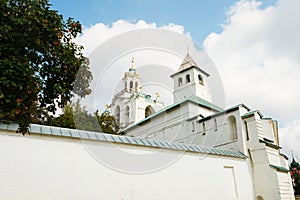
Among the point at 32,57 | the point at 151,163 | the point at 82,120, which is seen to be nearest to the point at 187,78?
the point at 82,120

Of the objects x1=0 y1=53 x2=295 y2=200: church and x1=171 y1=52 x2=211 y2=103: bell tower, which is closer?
x1=0 y1=53 x2=295 y2=200: church

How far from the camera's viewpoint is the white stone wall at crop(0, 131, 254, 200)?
7.30m

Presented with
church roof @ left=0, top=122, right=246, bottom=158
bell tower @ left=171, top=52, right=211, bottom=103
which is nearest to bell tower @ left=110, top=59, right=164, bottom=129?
bell tower @ left=171, top=52, right=211, bottom=103

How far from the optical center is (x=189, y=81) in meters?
31.2

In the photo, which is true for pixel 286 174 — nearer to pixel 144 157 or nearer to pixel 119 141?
pixel 144 157

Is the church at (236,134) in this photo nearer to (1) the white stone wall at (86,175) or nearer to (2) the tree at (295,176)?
(1) the white stone wall at (86,175)

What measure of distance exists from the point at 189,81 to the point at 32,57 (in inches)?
1051

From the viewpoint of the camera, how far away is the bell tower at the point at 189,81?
30.3 meters

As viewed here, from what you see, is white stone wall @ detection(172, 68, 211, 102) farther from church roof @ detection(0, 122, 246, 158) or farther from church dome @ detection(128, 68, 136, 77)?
church roof @ detection(0, 122, 246, 158)

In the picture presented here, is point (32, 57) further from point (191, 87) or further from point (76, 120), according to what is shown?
point (191, 87)

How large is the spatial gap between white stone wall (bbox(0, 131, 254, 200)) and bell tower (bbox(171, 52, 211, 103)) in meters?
19.0

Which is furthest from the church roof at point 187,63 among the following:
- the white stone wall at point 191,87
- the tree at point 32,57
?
the tree at point 32,57

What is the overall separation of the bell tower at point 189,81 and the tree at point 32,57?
24543 mm

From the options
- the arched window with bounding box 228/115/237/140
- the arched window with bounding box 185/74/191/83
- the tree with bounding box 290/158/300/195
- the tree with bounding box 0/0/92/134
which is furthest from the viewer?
the arched window with bounding box 185/74/191/83
